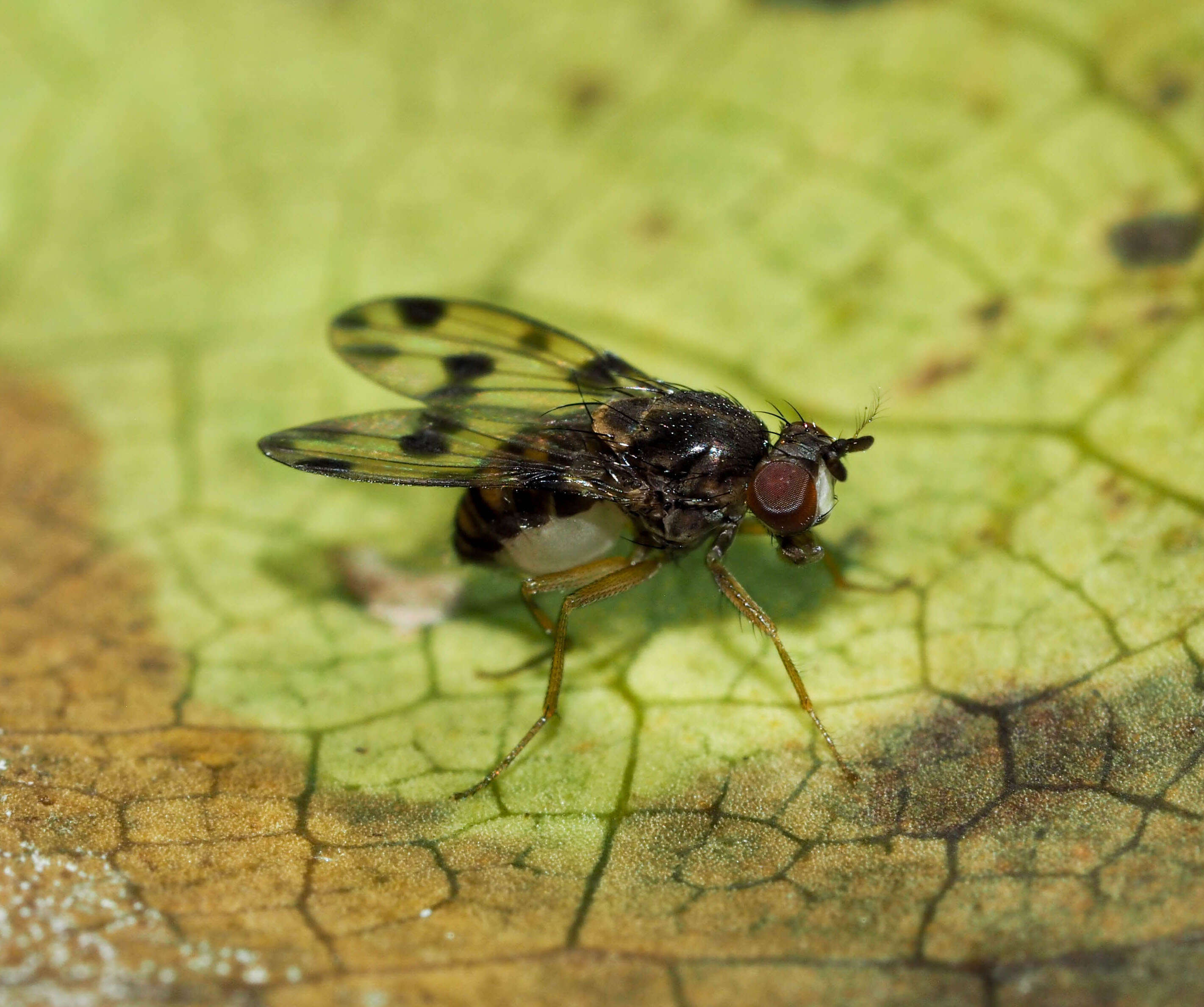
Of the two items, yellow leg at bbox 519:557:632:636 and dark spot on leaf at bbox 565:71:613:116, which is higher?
dark spot on leaf at bbox 565:71:613:116

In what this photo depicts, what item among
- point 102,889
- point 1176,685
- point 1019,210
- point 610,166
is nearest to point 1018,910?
point 1176,685

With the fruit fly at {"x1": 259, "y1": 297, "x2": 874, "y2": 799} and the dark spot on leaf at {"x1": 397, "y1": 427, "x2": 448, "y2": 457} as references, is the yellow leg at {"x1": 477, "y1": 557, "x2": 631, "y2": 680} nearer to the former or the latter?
the fruit fly at {"x1": 259, "y1": 297, "x2": 874, "y2": 799}

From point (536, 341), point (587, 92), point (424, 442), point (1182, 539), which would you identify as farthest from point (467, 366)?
point (1182, 539)

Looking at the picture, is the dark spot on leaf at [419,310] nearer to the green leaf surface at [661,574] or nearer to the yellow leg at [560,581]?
the green leaf surface at [661,574]

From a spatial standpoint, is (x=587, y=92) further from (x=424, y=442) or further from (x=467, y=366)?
(x=424, y=442)

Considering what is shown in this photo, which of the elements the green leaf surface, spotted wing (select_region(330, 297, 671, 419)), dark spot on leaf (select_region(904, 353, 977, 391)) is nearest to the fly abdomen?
the green leaf surface

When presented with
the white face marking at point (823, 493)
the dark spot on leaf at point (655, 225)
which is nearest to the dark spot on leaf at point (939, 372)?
the white face marking at point (823, 493)
